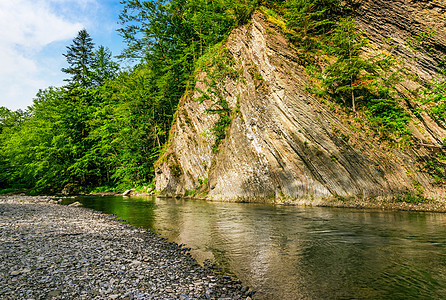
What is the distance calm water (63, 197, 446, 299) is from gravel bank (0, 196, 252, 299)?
35.2 inches

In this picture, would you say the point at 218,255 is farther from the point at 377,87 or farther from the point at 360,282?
the point at 377,87

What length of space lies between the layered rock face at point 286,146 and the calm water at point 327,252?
3912 millimetres

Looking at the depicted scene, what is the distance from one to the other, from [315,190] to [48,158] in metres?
35.2

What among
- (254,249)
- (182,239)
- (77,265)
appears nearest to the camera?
(77,265)

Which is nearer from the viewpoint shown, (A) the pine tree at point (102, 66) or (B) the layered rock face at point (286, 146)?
(B) the layered rock face at point (286, 146)

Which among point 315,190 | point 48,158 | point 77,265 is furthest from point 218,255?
point 48,158

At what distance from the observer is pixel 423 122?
1513cm

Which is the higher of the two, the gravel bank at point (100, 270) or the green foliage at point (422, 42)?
the green foliage at point (422, 42)

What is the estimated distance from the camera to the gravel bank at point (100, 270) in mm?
4008

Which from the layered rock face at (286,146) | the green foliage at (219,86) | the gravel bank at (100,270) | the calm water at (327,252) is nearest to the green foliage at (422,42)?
the layered rock face at (286,146)

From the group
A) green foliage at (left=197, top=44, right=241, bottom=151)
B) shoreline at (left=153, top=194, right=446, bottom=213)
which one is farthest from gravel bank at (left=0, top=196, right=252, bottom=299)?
green foliage at (left=197, top=44, right=241, bottom=151)

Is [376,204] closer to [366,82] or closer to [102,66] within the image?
[366,82]

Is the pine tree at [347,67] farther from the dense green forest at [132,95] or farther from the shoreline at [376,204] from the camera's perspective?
the shoreline at [376,204]

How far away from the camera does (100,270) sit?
495cm
